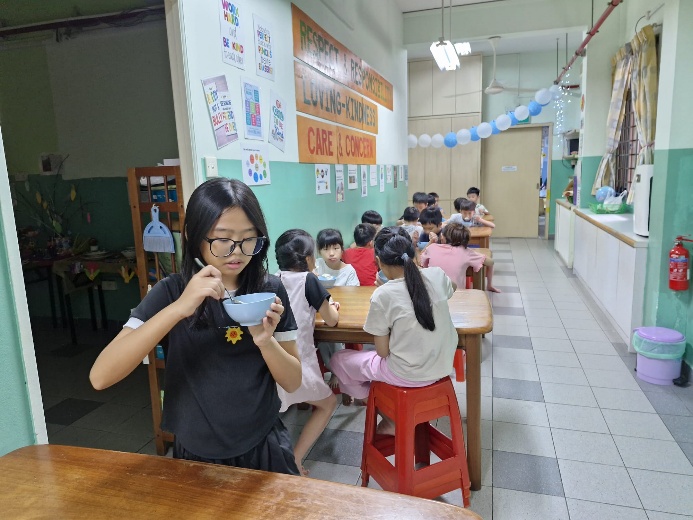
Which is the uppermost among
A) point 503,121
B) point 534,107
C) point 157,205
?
point 534,107

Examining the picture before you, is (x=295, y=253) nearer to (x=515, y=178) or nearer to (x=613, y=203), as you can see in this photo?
(x=613, y=203)

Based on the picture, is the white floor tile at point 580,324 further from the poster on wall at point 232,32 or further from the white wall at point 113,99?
the white wall at point 113,99

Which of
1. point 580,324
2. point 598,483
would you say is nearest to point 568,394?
point 598,483

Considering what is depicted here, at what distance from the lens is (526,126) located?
898 centimetres

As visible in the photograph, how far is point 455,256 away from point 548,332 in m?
1.21

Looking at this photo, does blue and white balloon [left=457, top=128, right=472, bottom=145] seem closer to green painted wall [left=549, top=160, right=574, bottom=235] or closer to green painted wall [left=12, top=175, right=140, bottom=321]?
green painted wall [left=549, top=160, right=574, bottom=235]

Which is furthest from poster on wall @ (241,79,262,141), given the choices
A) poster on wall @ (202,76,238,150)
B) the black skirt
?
the black skirt

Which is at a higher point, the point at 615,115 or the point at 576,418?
the point at 615,115

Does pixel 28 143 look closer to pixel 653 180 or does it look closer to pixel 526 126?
pixel 653 180

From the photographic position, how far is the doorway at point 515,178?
9.12 metres

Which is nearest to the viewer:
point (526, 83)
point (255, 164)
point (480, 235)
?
point (255, 164)

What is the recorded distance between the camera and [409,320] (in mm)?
1843

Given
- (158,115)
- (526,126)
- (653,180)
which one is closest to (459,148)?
(526,126)

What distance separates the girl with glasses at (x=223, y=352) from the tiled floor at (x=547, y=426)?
1173mm
